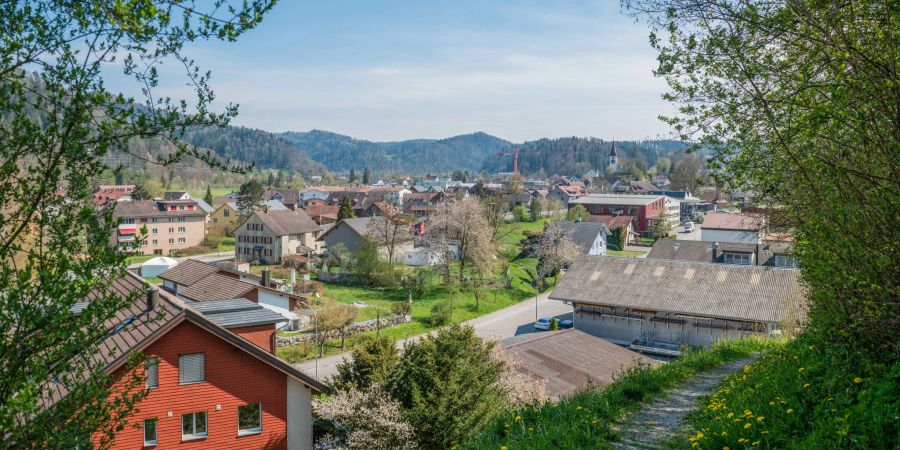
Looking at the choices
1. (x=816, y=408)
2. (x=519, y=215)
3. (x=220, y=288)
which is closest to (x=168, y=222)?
(x=220, y=288)

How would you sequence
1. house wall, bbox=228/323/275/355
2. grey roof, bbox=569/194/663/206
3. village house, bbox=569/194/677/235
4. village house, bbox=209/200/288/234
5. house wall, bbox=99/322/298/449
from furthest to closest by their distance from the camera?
grey roof, bbox=569/194/663/206, village house, bbox=569/194/677/235, village house, bbox=209/200/288/234, house wall, bbox=228/323/275/355, house wall, bbox=99/322/298/449

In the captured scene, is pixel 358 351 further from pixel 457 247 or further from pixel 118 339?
pixel 457 247

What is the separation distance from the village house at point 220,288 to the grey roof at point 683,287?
14031mm

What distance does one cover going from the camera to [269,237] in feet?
187

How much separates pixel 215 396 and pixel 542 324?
73.7ft

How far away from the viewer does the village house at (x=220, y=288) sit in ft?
85.9

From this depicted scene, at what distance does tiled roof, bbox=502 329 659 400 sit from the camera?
17.7 metres

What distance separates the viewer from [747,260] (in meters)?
45.4

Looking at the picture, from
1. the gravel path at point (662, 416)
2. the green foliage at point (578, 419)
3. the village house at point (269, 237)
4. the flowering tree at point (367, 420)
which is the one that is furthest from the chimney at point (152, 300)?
the village house at point (269, 237)

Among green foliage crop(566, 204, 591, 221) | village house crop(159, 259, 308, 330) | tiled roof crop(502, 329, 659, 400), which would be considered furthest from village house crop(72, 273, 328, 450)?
green foliage crop(566, 204, 591, 221)

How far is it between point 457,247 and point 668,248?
677 inches

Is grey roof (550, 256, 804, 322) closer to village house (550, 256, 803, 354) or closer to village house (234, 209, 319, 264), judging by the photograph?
village house (550, 256, 803, 354)

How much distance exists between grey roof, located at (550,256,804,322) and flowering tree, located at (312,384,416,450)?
1840 cm

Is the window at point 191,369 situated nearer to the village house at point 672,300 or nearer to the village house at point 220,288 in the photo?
the village house at point 220,288
